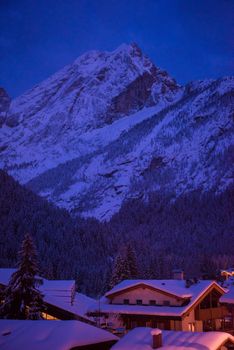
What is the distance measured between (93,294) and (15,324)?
75.8 meters

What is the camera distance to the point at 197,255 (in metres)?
170

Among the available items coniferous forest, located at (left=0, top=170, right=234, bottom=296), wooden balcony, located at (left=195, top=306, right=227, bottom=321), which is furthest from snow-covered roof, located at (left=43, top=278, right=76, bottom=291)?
coniferous forest, located at (left=0, top=170, right=234, bottom=296)

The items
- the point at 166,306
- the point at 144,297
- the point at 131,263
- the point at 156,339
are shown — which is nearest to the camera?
the point at 156,339

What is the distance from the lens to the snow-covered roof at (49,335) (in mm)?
19578

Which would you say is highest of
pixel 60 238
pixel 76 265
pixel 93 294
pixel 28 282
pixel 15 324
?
pixel 60 238

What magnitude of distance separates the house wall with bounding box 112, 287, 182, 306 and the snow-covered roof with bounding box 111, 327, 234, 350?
19.4 metres

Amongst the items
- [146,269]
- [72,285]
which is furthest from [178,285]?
[146,269]

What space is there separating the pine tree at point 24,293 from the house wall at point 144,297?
10.5 metres

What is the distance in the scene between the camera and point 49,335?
20312mm

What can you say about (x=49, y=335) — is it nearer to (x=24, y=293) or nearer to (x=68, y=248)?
(x=24, y=293)

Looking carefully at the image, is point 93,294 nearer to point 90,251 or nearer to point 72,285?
point 90,251

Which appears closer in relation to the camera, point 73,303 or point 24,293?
point 24,293

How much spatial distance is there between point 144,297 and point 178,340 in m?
21.8

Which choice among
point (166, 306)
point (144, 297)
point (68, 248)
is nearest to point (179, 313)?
point (166, 306)
